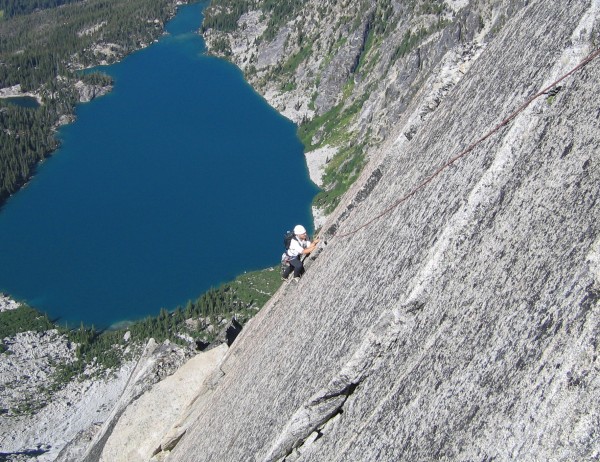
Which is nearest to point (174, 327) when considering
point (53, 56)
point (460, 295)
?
point (460, 295)

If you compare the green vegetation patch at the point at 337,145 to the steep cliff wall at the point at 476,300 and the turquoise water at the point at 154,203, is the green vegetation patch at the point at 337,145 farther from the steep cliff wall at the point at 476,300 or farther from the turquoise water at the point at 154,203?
the steep cliff wall at the point at 476,300

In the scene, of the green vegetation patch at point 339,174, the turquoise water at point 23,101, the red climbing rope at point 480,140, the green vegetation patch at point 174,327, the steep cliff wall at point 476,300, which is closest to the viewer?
the steep cliff wall at point 476,300

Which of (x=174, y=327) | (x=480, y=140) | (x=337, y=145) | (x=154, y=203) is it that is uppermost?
(x=480, y=140)

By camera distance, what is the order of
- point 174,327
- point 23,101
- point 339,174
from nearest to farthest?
point 174,327 → point 339,174 → point 23,101

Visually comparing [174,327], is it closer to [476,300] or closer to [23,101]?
[476,300]

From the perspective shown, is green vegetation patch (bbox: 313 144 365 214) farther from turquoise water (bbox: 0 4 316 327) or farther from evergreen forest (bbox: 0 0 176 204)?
evergreen forest (bbox: 0 0 176 204)

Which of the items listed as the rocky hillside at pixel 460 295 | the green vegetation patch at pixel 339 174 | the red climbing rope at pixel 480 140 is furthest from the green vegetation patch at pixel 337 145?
the red climbing rope at pixel 480 140
